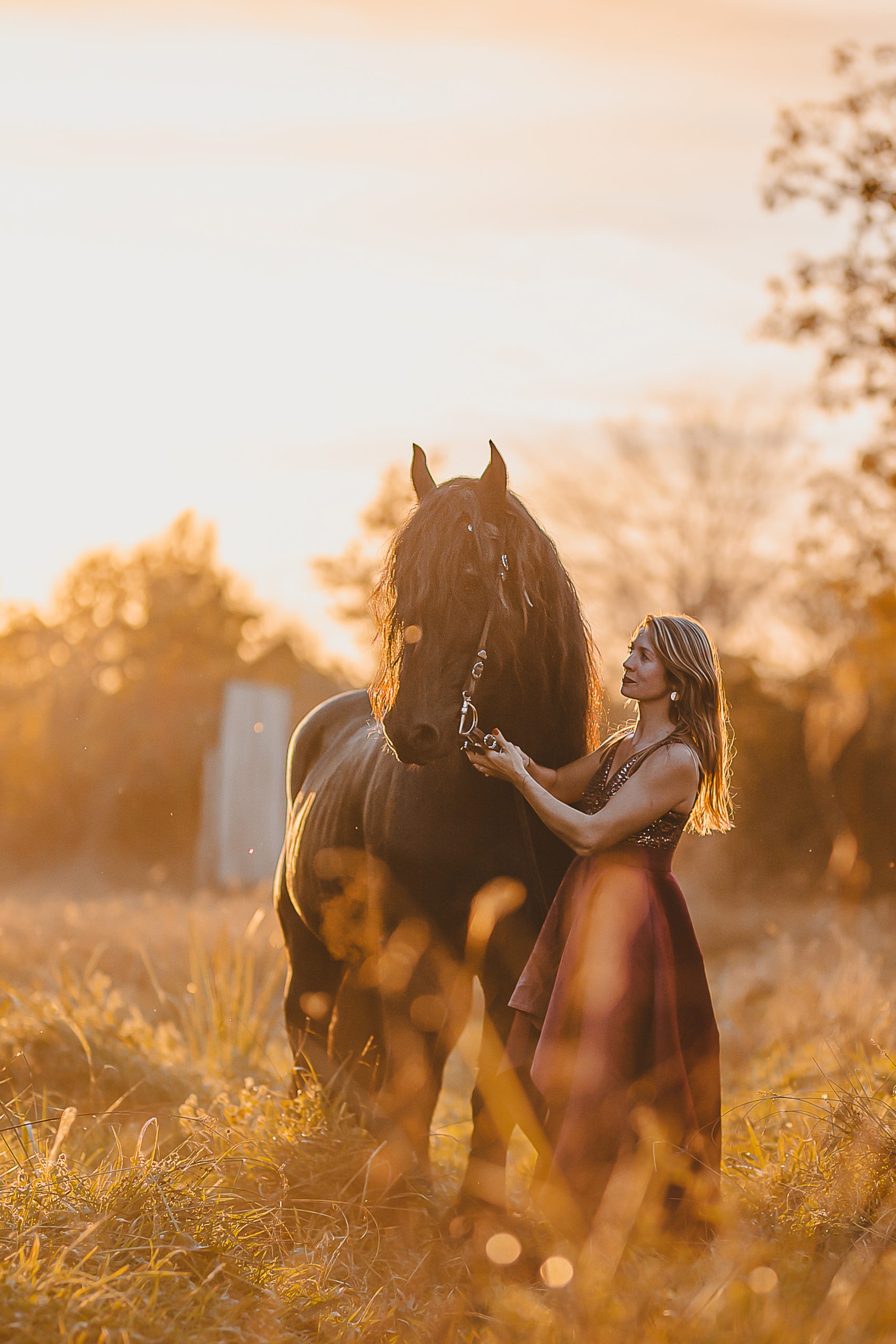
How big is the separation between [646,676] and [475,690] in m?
0.61

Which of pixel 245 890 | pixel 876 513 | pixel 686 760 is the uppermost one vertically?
pixel 876 513

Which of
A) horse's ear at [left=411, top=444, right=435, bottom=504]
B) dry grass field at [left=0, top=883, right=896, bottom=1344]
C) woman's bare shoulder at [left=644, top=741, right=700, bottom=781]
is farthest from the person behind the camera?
horse's ear at [left=411, top=444, right=435, bottom=504]

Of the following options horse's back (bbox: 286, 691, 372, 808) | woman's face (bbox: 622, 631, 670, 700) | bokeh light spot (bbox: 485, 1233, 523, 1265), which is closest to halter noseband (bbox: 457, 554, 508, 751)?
woman's face (bbox: 622, 631, 670, 700)

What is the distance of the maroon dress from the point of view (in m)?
3.55

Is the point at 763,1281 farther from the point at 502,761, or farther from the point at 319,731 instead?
the point at 319,731

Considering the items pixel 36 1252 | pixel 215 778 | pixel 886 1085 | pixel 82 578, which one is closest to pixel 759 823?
pixel 215 778

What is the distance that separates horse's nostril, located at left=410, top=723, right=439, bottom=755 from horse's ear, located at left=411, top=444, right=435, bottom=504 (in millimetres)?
962

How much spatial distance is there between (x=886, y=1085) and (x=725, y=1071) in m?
2.49

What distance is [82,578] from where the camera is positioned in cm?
2345

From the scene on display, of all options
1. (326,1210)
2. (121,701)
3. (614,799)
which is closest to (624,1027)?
(614,799)

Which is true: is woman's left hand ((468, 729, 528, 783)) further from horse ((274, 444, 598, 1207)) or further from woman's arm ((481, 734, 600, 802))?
woman's arm ((481, 734, 600, 802))

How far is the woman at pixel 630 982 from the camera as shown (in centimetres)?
355

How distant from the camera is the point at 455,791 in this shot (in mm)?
3893

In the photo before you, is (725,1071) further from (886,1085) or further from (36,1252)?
(36,1252)
